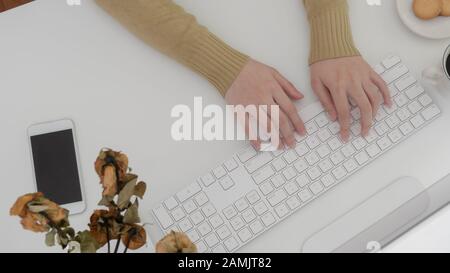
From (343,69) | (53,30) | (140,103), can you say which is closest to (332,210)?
(343,69)

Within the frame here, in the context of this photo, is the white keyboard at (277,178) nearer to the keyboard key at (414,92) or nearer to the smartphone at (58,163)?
the keyboard key at (414,92)

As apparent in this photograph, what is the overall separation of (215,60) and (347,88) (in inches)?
7.9

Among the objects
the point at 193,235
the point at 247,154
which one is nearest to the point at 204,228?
the point at 193,235

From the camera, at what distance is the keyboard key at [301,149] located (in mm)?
689

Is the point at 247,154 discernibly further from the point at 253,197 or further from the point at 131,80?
the point at 131,80

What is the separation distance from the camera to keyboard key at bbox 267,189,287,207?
677mm

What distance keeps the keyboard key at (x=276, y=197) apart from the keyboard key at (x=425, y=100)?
0.76ft

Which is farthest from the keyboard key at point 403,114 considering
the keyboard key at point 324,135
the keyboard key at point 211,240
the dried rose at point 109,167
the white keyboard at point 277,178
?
the dried rose at point 109,167

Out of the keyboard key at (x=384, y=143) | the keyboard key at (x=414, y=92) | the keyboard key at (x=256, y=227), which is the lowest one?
the keyboard key at (x=256, y=227)

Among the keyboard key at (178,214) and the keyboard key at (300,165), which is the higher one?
the keyboard key at (300,165)

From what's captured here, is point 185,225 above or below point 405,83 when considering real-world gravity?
below

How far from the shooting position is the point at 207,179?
0.69 metres

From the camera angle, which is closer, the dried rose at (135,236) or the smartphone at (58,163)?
the dried rose at (135,236)
